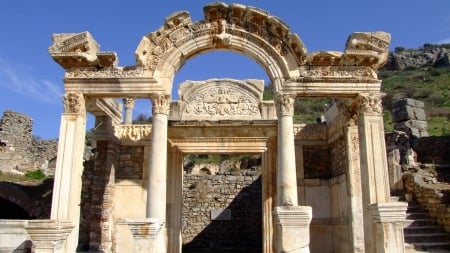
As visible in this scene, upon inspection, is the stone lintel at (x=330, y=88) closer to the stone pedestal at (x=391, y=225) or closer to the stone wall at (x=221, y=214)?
the stone pedestal at (x=391, y=225)

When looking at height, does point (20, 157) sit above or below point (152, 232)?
above

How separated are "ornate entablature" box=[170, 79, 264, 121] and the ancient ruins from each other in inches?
1.4

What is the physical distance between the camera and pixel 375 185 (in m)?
10.2

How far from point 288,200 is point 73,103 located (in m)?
5.98

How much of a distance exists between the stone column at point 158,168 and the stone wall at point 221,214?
35.0ft

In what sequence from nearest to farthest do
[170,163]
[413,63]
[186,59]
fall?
[186,59]
[170,163]
[413,63]

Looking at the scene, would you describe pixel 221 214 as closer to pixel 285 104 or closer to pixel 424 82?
pixel 285 104

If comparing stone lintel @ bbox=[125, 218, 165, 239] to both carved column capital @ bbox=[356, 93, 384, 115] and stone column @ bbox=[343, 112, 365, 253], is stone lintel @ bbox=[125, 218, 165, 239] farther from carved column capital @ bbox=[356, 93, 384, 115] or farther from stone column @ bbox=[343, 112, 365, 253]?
carved column capital @ bbox=[356, 93, 384, 115]

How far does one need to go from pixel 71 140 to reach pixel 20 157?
15028 mm

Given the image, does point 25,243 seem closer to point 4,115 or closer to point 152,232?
point 152,232

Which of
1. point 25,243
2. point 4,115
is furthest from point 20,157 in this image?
point 25,243

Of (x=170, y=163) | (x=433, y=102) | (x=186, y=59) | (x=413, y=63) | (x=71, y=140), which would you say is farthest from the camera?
(x=413, y=63)

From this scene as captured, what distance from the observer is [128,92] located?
10.6 meters

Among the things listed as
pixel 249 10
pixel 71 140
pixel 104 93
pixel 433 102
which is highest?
pixel 433 102
